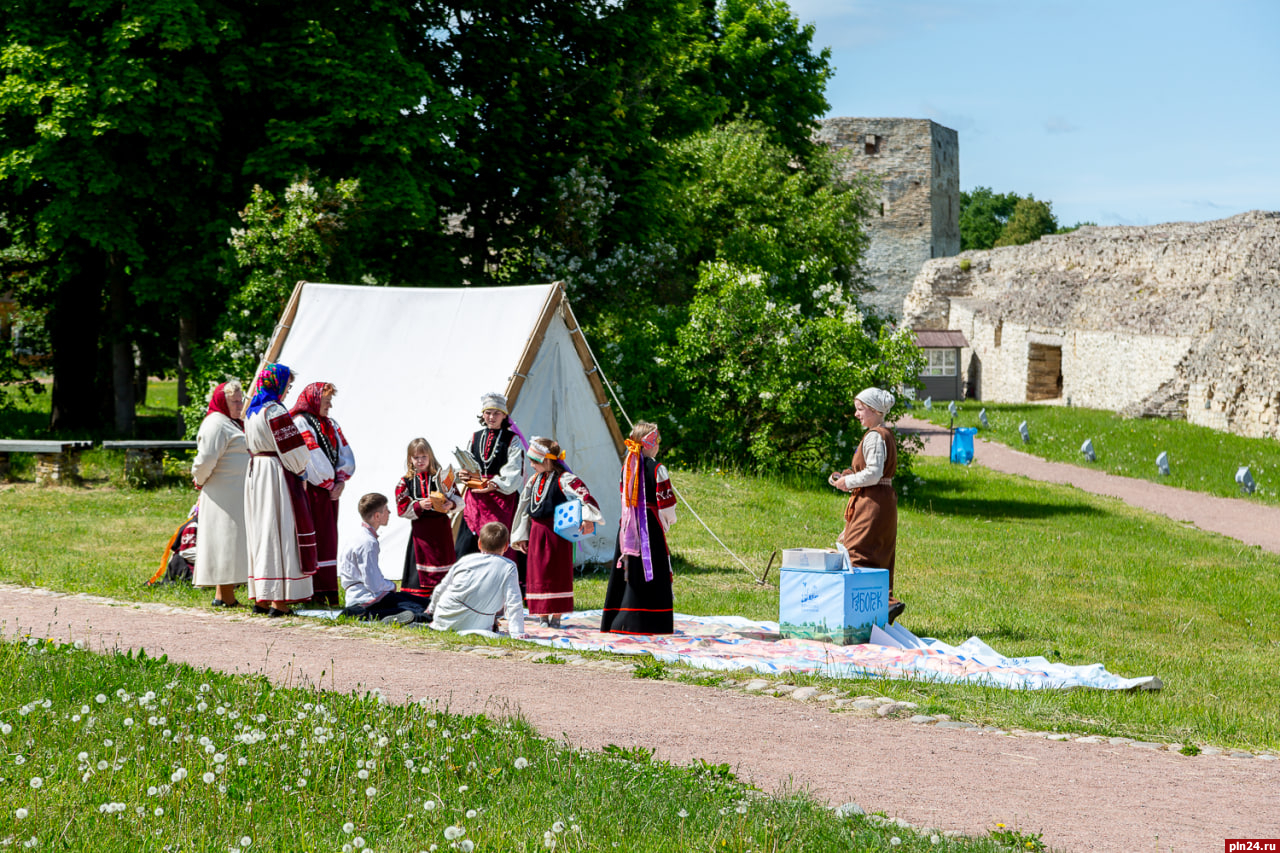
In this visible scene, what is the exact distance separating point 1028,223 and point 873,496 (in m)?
66.1

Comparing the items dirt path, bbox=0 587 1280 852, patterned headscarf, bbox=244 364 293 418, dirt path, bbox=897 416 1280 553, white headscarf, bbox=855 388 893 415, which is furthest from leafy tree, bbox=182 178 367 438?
dirt path, bbox=897 416 1280 553

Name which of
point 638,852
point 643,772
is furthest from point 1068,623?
point 638,852

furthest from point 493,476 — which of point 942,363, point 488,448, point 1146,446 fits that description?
point 942,363

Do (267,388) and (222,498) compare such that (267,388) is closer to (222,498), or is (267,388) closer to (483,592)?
(222,498)

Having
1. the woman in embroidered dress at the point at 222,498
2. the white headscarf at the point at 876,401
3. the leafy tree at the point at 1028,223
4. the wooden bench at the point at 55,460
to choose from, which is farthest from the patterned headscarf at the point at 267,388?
the leafy tree at the point at 1028,223

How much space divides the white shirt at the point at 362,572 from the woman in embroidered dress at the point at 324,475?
0.43m

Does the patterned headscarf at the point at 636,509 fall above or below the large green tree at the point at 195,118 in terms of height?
below

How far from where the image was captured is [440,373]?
9.88m

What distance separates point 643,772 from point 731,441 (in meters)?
12.4

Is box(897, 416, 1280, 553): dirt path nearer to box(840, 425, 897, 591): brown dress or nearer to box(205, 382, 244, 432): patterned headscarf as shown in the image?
box(840, 425, 897, 591): brown dress

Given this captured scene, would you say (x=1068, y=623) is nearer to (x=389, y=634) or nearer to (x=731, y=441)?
(x=389, y=634)

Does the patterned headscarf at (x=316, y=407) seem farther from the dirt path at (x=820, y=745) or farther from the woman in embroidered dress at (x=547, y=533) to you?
the dirt path at (x=820, y=745)

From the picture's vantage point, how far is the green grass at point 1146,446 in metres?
18.8

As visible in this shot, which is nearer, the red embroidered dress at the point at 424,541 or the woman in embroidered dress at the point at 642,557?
the woman in embroidered dress at the point at 642,557
